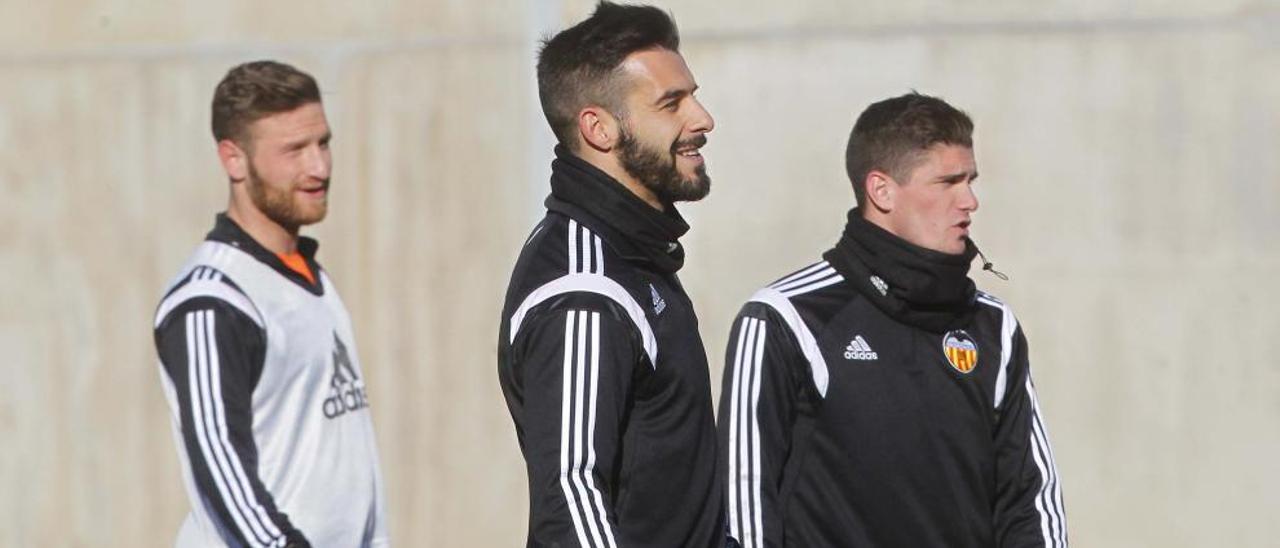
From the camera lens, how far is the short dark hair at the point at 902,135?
437 centimetres

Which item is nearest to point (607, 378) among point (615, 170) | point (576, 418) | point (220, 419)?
point (576, 418)

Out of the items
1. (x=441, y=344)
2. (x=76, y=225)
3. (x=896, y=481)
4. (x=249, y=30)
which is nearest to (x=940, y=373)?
(x=896, y=481)

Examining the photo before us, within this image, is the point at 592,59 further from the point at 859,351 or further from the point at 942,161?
the point at 942,161

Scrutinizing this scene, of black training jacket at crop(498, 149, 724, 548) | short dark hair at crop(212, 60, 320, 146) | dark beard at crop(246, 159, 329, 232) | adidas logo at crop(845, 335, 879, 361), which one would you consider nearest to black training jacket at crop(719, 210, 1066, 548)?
adidas logo at crop(845, 335, 879, 361)

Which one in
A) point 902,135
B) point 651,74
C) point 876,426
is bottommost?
point 876,426

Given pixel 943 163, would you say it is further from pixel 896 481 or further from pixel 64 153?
pixel 64 153

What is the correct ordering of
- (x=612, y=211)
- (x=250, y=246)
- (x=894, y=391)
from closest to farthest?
(x=612, y=211) → (x=894, y=391) → (x=250, y=246)

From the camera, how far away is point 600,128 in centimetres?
324

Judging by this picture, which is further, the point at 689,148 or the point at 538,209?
the point at 538,209

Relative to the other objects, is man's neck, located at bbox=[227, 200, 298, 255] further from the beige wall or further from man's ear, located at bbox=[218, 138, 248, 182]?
the beige wall

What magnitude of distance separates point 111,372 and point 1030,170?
3.32 m

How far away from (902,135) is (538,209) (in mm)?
2197

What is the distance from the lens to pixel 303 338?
4.55 meters

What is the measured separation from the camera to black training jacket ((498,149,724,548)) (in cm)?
295
